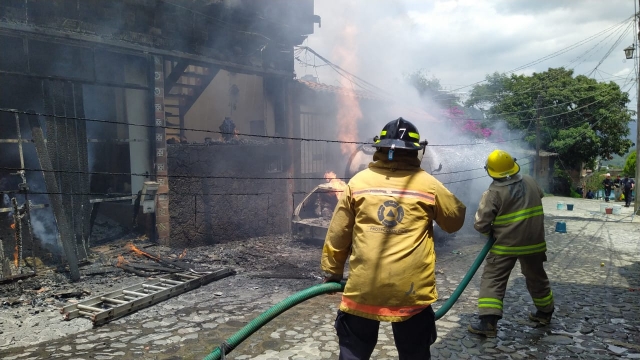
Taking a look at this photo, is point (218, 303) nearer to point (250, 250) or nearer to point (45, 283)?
Answer: point (45, 283)

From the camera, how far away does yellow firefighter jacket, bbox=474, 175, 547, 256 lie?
178 inches

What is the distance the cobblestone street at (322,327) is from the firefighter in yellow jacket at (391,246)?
1511 millimetres

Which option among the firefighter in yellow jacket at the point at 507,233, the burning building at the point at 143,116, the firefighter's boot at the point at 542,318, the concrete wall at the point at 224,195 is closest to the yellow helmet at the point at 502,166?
the firefighter in yellow jacket at the point at 507,233

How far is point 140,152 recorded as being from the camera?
9242mm

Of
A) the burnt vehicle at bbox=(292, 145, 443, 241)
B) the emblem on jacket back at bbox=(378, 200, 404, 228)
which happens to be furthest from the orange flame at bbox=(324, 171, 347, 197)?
the emblem on jacket back at bbox=(378, 200, 404, 228)

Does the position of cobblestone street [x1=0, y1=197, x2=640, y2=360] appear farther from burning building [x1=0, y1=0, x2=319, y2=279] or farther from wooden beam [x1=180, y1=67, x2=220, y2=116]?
wooden beam [x1=180, y1=67, x2=220, y2=116]

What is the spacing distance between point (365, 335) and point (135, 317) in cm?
369

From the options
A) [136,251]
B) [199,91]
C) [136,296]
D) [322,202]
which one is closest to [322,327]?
[136,296]

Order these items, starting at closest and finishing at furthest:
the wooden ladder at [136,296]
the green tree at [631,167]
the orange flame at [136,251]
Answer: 1. the wooden ladder at [136,296]
2. the orange flame at [136,251]
3. the green tree at [631,167]

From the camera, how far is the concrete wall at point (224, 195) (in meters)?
9.46

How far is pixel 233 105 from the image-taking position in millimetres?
12852

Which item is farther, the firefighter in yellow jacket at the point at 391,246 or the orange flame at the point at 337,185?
the orange flame at the point at 337,185

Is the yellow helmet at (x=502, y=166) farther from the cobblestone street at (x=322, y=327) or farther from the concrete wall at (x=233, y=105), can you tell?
the concrete wall at (x=233, y=105)

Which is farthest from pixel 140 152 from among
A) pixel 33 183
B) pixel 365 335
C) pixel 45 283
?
pixel 365 335
